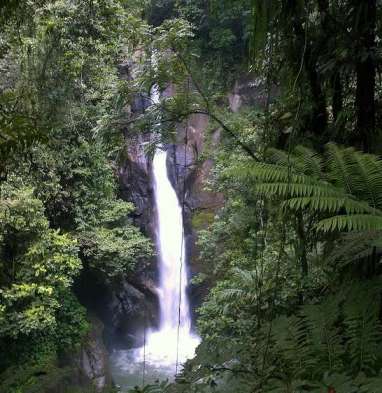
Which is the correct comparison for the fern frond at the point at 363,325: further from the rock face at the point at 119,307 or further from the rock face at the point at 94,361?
the rock face at the point at 119,307

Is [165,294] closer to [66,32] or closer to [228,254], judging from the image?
[228,254]

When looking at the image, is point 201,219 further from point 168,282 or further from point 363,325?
point 363,325

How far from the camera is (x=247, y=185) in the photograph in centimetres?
537

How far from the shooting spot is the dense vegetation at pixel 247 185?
1.62 metres

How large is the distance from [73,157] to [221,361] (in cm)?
815

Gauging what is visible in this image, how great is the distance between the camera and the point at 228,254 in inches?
285

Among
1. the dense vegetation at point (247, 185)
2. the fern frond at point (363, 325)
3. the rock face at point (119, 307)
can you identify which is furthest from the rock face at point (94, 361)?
the fern frond at point (363, 325)

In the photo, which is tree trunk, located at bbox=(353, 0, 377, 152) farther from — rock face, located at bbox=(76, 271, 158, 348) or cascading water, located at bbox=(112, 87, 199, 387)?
rock face, located at bbox=(76, 271, 158, 348)

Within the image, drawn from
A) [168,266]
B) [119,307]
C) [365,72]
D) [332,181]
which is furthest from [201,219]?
[332,181]

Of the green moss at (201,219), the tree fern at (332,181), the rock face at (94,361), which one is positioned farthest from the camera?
the green moss at (201,219)

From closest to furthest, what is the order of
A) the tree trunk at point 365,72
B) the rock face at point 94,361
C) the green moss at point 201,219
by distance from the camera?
the tree trunk at point 365,72
the rock face at point 94,361
the green moss at point 201,219

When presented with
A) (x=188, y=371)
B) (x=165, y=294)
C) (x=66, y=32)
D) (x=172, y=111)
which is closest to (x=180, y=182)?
(x=165, y=294)

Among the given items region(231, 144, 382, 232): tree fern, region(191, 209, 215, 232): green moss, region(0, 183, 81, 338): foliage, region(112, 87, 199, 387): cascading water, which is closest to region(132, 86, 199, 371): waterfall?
region(112, 87, 199, 387): cascading water

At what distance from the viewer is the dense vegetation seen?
162 centimetres
